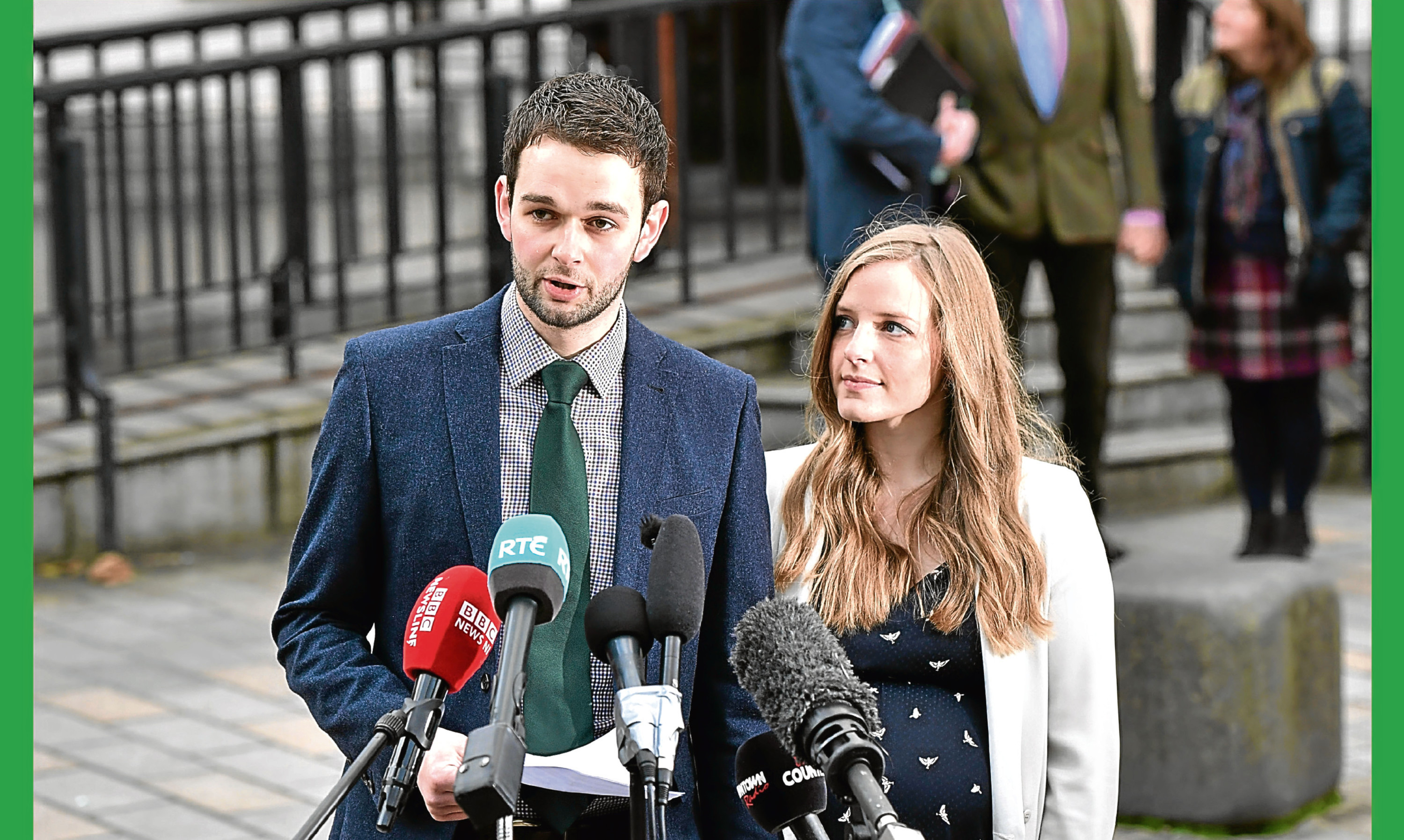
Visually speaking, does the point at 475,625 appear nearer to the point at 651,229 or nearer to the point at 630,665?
the point at 630,665

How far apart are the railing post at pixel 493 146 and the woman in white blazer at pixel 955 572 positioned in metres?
4.43

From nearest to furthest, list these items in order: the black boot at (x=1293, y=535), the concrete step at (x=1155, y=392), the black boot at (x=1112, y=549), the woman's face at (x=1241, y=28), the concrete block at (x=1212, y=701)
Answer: the concrete block at (x=1212, y=701) < the black boot at (x=1112, y=549) < the woman's face at (x=1241, y=28) < the black boot at (x=1293, y=535) < the concrete step at (x=1155, y=392)

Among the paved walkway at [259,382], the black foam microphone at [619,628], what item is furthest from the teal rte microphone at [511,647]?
the paved walkway at [259,382]

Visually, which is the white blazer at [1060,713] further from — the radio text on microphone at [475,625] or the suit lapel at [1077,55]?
the suit lapel at [1077,55]

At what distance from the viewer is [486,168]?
7.79 metres

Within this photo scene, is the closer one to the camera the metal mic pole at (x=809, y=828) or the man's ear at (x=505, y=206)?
the metal mic pole at (x=809, y=828)

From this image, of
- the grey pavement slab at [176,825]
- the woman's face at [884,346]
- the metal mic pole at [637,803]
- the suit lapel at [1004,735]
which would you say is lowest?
the grey pavement slab at [176,825]

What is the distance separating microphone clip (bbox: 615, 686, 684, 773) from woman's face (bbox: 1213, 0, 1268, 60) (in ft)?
19.2

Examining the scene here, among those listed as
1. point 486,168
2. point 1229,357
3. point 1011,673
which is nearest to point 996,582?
point 1011,673

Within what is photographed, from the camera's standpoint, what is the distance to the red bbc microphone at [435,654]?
1.95 metres

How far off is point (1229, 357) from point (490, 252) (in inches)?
130

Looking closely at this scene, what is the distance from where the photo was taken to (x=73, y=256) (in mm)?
7949

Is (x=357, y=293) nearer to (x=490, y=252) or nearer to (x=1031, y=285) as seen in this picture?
(x=490, y=252)

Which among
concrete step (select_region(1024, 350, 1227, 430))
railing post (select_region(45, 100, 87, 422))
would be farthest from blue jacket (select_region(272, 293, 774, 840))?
concrete step (select_region(1024, 350, 1227, 430))
